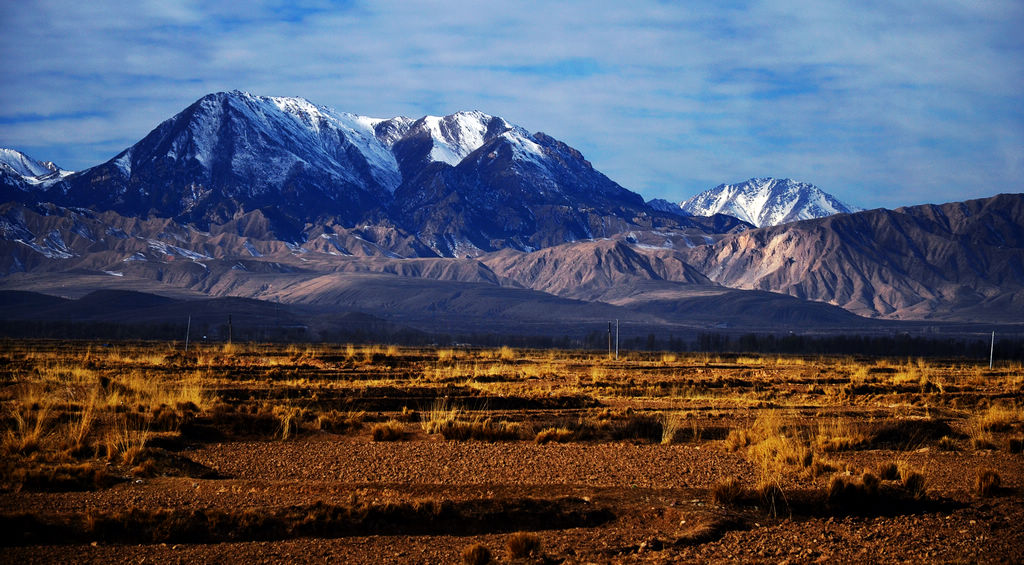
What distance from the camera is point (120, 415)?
18375mm

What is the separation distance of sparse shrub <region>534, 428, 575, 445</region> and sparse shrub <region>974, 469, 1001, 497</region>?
297 inches

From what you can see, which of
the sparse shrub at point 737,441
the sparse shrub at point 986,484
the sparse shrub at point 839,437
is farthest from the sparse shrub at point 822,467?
the sparse shrub at point 839,437

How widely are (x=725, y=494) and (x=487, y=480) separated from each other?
11.0ft

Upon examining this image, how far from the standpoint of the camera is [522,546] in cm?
977

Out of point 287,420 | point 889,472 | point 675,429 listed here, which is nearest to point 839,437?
point 675,429

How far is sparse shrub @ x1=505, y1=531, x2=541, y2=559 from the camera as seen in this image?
9.70 metres

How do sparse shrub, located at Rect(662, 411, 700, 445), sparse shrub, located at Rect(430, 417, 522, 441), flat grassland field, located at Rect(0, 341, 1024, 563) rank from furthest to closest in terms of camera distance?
1. sparse shrub, located at Rect(662, 411, 700, 445)
2. sparse shrub, located at Rect(430, 417, 522, 441)
3. flat grassland field, located at Rect(0, 341, 1024, 563)

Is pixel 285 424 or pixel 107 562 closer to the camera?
pixel 107 562

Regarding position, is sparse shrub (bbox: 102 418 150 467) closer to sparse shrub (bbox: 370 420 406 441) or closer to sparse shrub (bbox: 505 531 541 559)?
sparse shrub (bbox: 370 420 406 441)

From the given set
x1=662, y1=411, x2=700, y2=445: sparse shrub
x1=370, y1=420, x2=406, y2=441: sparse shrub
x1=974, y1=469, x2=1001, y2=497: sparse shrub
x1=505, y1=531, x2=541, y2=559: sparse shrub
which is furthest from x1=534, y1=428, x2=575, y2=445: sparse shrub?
x1=505, y1=531, x2=541, y2=559: sparse shrub

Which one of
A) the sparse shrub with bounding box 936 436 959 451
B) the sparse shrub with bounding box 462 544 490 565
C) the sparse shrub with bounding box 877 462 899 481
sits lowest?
the sparse shrub with bounding box 462 544 490 565

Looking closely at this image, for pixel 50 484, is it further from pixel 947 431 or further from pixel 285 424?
pixel 947 431

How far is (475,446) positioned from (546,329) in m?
137

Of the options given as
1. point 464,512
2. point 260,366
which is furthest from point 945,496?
point 260,366
